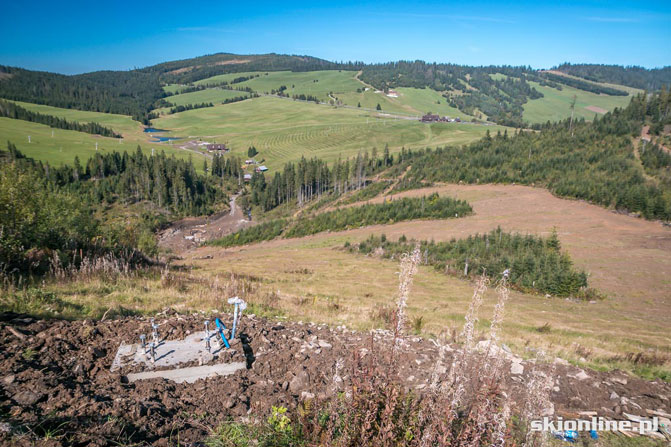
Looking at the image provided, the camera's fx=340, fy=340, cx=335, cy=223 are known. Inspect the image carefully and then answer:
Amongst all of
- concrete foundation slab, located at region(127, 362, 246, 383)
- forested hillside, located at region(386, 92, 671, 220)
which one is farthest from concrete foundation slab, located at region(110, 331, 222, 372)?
forested hillside, located at region(386, 92, 671, 220)

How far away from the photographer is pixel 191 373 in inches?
246

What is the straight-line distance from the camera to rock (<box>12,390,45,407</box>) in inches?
178

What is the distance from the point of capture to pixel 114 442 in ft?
13.2

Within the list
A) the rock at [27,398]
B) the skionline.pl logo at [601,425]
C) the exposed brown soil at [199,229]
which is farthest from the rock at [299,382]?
the exposed brown soil at [199,229]

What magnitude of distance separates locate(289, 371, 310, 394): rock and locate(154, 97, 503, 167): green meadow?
130289mm

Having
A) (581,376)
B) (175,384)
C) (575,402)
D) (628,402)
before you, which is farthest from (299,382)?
(628,402)

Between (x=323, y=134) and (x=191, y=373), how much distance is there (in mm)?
164389

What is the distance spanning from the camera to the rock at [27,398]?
14.8 ft

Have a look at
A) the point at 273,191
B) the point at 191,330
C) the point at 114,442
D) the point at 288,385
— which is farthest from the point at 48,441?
the point at 273,191

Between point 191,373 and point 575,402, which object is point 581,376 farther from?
point 191,373

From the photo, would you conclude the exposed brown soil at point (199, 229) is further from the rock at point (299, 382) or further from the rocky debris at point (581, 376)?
the rocky debris at point (581, 376)

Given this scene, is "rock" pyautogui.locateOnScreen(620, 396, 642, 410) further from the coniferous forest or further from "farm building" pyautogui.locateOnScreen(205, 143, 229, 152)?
the coniferous forest

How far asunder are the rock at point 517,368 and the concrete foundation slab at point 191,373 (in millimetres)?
6684

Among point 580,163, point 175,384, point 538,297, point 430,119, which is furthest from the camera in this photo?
point 430,119
